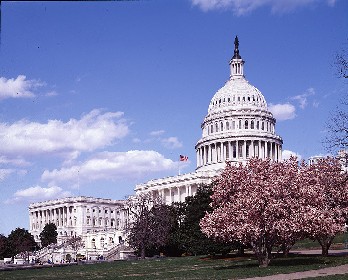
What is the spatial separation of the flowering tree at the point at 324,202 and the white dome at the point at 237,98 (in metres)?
102

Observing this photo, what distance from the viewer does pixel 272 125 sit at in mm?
174750

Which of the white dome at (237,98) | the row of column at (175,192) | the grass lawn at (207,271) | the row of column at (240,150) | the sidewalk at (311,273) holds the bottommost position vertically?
the grass lawn at (207,271)

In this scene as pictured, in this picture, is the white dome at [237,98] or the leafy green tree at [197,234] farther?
the white dome at [237,98]

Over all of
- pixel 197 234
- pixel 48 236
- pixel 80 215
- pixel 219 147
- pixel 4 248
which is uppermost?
pixel 219 147

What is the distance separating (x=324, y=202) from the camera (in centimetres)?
5684

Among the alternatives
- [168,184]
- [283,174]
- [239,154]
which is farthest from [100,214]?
[283,174]

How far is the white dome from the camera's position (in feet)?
566

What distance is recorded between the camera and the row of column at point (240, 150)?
164750 millimetres

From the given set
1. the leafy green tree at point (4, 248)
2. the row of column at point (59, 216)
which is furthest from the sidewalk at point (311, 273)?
the row of column at point (59, 216)

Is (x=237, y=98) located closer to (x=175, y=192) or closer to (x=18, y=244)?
(x=175, y=192)

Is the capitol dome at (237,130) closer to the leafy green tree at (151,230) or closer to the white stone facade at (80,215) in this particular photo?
the white stone facade at (80,215)

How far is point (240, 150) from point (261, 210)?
122865 millimetres

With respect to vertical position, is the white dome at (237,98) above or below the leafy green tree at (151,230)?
above

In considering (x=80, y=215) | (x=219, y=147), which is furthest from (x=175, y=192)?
(x=80, y=215)
